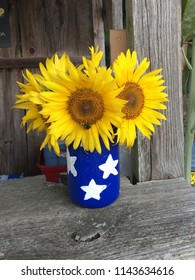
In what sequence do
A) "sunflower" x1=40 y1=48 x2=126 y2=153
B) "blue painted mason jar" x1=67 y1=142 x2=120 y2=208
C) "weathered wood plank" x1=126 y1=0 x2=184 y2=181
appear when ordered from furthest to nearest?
"weathered wood plank" x1=126 y1=0 x2=184 y2=181 < "blue painted mason jar" x1=67 y1=142 x2=120 y2=208 < "sunflower" x1=40 y1=48 x2=126 y2=153

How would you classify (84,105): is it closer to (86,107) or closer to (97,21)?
(86,107)

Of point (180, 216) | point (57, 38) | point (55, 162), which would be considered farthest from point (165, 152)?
point (57, 38)

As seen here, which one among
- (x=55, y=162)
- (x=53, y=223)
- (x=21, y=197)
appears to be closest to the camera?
(x=53, y=223)

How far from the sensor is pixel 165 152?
1064 millimetres

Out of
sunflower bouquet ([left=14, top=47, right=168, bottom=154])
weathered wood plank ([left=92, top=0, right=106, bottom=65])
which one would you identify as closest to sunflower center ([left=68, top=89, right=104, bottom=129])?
sunflower bouquet ([left=14, top=47, right=168, bottom=154])

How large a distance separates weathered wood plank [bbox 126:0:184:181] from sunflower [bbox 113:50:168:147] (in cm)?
20

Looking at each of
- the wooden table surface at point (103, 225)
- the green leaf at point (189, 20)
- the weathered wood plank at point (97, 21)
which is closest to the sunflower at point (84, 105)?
the wooden table surface at point (103, 225)

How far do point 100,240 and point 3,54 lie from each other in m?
1.77

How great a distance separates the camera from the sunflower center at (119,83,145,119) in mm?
808

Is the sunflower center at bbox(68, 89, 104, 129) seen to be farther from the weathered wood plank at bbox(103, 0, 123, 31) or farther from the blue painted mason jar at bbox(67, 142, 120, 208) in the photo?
the weathered wood plank at bbox(103, 0, 123, 31)

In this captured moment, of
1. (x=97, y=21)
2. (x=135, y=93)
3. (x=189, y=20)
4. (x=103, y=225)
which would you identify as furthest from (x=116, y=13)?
(x=103, y=225)

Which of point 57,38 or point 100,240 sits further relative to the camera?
point 57,38

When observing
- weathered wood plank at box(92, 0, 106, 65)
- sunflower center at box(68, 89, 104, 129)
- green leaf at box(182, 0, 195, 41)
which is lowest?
sunflower center at box(68, 89, 104, 129)
